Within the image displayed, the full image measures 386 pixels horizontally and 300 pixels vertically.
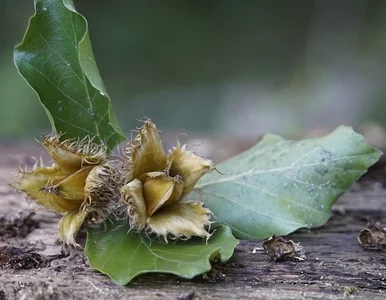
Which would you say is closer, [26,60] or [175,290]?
[175,290]

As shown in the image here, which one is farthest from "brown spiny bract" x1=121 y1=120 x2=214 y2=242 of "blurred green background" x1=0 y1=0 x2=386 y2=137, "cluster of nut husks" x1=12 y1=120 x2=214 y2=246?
"blurred green background" x1=0 y1=0 x2=386 y2=137

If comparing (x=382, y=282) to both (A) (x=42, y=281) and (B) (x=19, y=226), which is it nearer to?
(A) (x=42, y=281)

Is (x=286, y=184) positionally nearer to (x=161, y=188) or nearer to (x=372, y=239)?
(x=372, y=239)

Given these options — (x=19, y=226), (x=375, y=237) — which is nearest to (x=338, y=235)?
(x=375, y=237)

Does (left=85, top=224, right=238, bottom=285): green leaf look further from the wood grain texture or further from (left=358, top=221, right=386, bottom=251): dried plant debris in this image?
(left=358, top=221, right=386, bottom=251): dried plant debris

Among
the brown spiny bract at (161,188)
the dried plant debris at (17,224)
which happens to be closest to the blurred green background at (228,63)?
the dried plant debris at (17,224)

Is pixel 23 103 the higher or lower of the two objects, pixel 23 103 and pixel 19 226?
the lower
